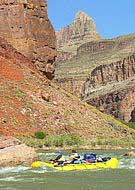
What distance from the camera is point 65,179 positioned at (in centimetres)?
2577

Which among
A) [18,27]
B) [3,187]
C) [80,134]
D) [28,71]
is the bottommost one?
[3,187]

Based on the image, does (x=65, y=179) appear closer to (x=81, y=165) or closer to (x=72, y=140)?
(x=81, y=165)

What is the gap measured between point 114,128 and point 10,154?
3002 cm

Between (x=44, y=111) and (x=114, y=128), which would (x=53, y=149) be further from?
(x=114, y=128)

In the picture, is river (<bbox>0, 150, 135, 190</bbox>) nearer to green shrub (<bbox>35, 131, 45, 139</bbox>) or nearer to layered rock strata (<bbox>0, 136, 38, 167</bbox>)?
layered rock strata (<bbox>0, 136, 38, 167</bbox>)

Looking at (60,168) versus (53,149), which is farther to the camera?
(53,149)

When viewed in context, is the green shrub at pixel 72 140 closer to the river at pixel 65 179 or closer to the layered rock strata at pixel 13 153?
the river at pixel 65 179

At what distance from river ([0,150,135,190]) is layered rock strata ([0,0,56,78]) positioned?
1485 inches

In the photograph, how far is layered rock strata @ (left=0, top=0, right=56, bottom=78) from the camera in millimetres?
66250

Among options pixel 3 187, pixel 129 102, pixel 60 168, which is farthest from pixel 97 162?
pixel 129 102

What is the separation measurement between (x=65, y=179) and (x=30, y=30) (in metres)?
43.9

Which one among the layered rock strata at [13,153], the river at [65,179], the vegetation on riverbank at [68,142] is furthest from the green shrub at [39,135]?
the river at [65,179]

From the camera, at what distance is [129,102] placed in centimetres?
16062

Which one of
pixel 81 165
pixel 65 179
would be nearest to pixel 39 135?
pixel 81 165
